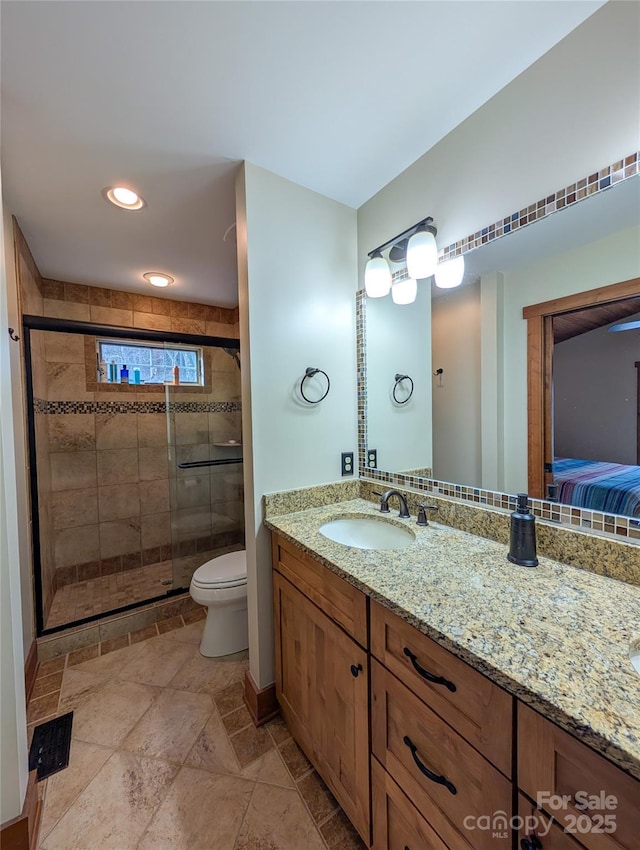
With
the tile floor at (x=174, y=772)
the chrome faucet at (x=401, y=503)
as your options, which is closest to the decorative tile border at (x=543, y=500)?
the chrome faucet at (x=401, y=503)

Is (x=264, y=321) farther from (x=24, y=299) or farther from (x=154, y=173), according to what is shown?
(x=24, y=299)

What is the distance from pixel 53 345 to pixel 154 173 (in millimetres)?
1708

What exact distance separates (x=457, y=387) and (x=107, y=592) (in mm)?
2751

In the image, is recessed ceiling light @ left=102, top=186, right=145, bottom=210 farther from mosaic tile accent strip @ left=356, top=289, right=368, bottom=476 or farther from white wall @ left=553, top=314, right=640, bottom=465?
white wall @ left=553, top=314, right=640, bottom=465

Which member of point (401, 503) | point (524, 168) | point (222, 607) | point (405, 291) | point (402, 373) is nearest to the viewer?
point (524, 168)

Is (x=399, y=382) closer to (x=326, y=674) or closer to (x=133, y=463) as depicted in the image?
(x=326, y=674)

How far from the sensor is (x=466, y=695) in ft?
2.08

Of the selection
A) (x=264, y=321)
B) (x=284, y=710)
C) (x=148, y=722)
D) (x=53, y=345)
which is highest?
(x=53, y=345)

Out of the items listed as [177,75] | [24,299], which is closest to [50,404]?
[24,299]

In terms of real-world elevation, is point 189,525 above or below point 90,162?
below

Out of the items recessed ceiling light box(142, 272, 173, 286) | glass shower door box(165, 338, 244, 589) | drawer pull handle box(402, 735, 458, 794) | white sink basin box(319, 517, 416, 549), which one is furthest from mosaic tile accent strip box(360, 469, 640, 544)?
recessed ceiling light box(142, 272, 173, 286)

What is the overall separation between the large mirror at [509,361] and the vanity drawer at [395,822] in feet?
2.95

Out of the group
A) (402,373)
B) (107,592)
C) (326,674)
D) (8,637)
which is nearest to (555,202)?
(402,373)

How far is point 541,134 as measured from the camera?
1003mm
